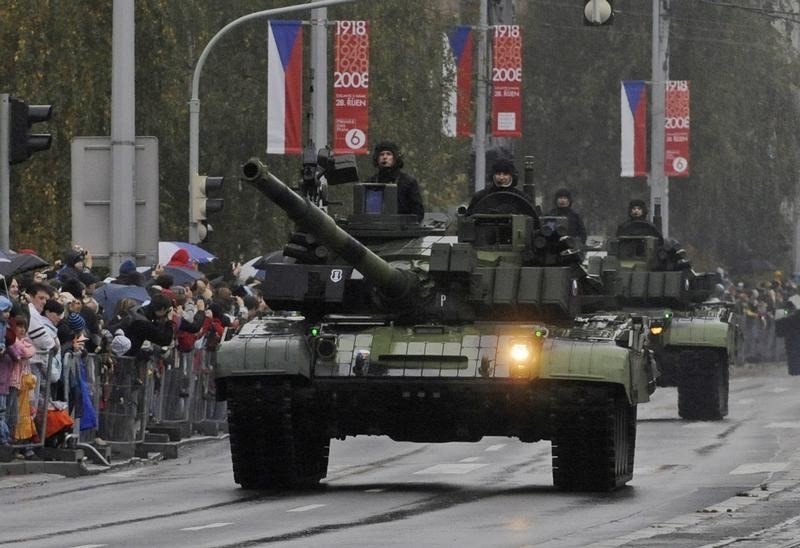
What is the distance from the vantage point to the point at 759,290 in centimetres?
5612

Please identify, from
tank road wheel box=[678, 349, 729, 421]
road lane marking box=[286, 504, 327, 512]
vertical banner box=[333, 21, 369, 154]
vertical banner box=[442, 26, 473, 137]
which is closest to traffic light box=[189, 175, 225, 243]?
vertical banner box=[333, 21, 369, 154]

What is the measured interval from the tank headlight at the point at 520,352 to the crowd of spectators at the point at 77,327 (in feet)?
13.4

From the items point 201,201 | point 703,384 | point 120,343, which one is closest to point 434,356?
point 120,343

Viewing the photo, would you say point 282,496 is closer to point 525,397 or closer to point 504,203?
point 525,397

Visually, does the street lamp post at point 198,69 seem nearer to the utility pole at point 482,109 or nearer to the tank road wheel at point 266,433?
the tank road wheel at point 266,433

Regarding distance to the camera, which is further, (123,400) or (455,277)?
(123,400)

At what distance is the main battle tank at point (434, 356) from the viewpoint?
63.0 feet

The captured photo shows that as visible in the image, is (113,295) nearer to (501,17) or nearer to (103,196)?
(103,196)

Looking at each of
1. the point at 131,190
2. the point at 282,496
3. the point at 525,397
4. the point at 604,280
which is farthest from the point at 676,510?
the point at 131,190

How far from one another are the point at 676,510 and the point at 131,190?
9261 millimetres

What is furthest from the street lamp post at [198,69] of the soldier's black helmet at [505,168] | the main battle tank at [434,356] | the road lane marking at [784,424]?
the main battle tank at [434,356]

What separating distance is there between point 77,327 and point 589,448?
16.9ft

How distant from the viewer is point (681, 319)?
30500 mm

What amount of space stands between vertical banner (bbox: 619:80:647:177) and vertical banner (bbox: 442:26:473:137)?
4261mm
